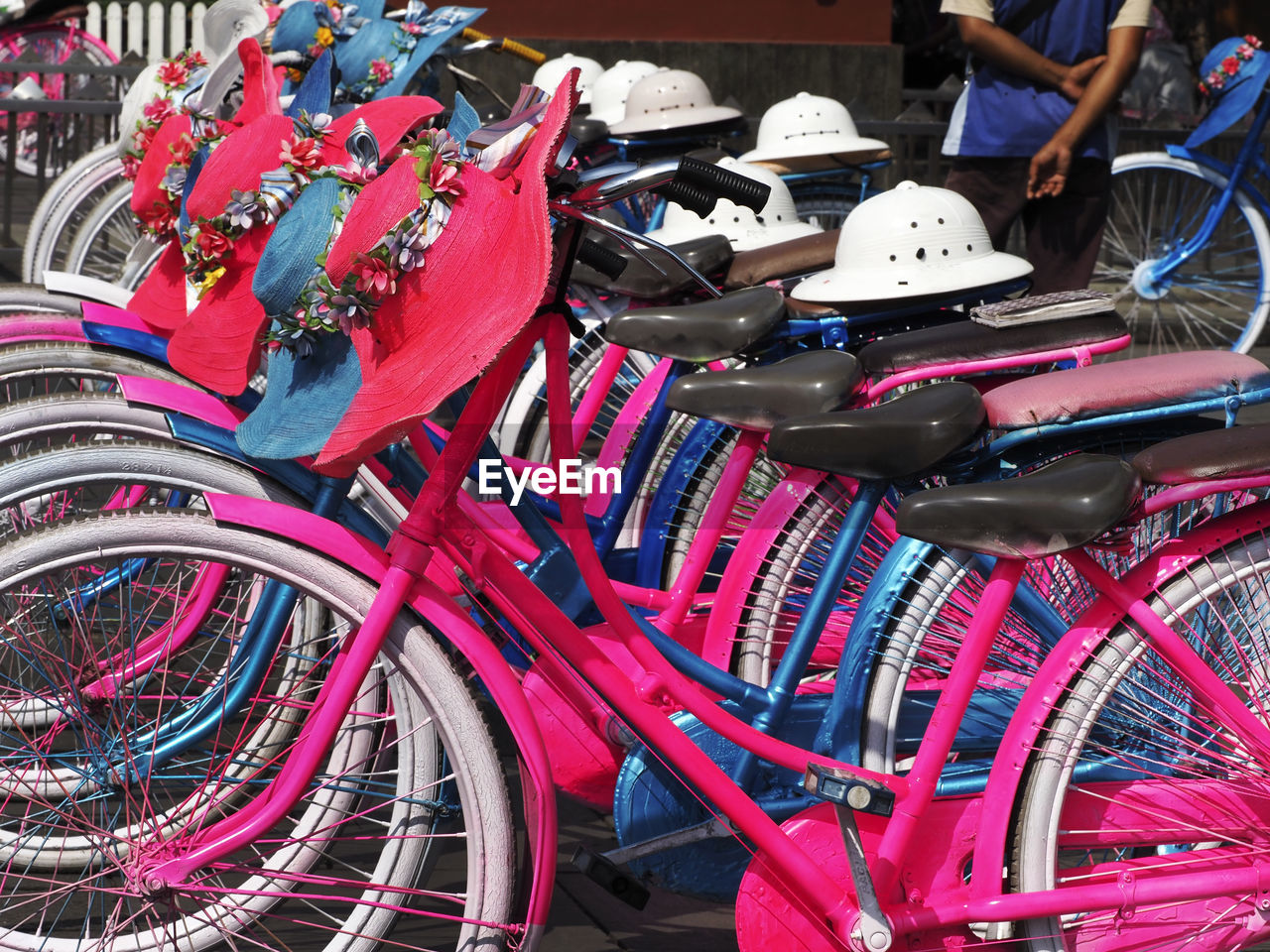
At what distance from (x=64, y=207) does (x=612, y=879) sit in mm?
4400

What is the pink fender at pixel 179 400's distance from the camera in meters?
2.29

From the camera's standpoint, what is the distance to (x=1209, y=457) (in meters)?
2.04

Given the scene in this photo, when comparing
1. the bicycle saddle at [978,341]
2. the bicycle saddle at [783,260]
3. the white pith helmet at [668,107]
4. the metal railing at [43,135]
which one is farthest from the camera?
the metal railing at [43,135]

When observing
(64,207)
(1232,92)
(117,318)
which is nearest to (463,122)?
(117,318)

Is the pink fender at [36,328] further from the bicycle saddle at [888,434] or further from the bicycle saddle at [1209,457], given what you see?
the bicycle saddle at [1209,457]

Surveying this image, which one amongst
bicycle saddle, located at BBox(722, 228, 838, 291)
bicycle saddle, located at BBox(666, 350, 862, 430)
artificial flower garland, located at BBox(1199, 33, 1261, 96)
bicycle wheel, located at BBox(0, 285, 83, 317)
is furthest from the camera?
artificial flower garland, located at BBox(1199, 33, 1261, 96)

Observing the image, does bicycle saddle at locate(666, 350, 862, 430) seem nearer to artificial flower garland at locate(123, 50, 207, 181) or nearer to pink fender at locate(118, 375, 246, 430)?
pink fender at locate(118, 375, 246, 430)

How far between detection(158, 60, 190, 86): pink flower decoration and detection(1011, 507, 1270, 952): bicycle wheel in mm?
2524

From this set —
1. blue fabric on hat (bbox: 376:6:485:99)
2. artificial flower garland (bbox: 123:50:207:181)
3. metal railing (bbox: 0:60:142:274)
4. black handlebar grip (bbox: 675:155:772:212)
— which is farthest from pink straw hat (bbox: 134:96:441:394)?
metal railing (bbox: 0:60:142:274)

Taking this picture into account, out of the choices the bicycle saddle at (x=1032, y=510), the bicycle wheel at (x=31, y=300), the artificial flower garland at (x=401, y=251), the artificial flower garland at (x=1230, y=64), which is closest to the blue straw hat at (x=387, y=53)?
the bicycle wheel at (x=31, y=300)

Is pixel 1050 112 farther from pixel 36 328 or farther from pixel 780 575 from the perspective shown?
pixel 36 328

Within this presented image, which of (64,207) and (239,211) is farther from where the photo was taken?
(64,207)

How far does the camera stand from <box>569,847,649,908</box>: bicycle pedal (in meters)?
2.41

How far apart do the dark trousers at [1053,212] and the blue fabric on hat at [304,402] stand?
281 cm
